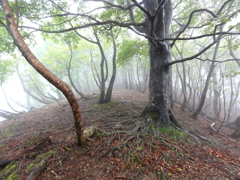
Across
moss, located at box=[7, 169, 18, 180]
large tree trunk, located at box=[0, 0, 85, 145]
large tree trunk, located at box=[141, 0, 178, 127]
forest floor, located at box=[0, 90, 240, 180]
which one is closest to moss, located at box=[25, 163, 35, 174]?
forest floor, located at box=[0, 90, 240, 180]

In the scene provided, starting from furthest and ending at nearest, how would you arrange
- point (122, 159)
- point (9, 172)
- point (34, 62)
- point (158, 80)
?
point (158, 80), point (122, 159), point (9, 172), point (34, 62)

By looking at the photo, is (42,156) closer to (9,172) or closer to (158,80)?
(9,172)

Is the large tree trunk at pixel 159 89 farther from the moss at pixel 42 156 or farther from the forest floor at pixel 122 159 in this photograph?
the moss at pixel 42 156

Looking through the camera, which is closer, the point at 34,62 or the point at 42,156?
the point at 34,62

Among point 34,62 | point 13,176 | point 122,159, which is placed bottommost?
point 122,159

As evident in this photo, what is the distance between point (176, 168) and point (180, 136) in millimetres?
2054

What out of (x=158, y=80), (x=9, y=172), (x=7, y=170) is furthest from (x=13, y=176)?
(x=158, y=80)

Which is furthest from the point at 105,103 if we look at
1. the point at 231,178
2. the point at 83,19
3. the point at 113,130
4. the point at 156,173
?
the point at 231,178

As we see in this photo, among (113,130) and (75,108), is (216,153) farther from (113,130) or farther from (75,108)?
(75,108)

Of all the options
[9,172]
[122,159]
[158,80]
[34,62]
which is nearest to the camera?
[34,62]

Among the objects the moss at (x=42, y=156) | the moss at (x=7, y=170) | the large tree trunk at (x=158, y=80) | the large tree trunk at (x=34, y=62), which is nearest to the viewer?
the large tree trunk at (x=34, y=62)

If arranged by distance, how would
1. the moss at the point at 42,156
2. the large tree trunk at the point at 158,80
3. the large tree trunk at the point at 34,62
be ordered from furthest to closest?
the large tree trunk at the point at 158,80, the moss at the point at 42,156, the large tree trunk at the point at 34,62

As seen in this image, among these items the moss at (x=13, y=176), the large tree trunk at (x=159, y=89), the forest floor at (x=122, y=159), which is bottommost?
the forest floor at (x=122, y=159)

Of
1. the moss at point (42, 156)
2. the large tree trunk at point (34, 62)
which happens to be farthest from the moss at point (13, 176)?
the large tree trunk at point (34, 62)
